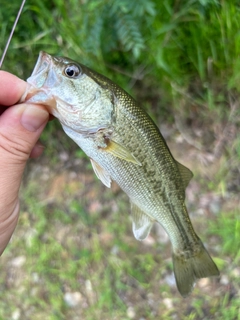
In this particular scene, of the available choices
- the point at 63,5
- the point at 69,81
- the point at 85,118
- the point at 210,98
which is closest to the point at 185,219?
the point at 85,118

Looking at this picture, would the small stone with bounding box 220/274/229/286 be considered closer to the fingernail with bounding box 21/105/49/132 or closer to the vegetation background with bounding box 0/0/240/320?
the vegetation background with bounding box 0/0/240/320

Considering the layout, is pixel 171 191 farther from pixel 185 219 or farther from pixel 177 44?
pixel 177 44

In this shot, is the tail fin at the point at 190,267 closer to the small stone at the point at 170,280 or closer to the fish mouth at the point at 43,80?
the small stone at the point at 170,280

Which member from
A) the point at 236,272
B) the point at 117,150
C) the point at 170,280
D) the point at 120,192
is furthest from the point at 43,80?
the point at 236,272

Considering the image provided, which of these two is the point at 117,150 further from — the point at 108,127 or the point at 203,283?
the point at 203,283

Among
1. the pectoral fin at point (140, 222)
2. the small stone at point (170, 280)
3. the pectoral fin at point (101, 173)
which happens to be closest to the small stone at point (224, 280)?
the small stone at point (170, 280)
